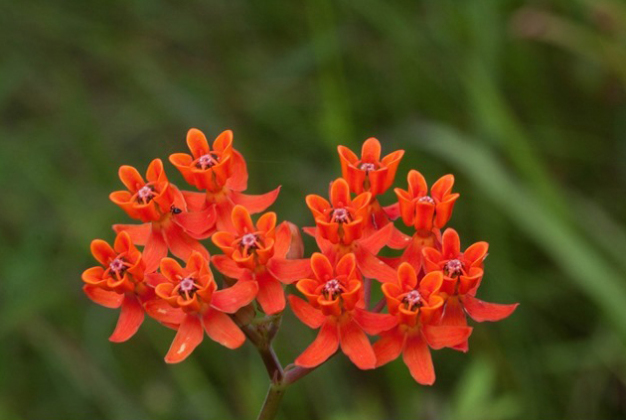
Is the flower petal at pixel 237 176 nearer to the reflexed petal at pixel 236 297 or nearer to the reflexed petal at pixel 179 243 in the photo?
the reflexed petal at pixel 179 243

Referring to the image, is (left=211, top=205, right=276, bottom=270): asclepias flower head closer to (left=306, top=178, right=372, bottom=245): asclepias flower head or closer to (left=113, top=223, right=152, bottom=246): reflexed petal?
(left=306, top=178, right=372, bottom=245): asclepias flower head

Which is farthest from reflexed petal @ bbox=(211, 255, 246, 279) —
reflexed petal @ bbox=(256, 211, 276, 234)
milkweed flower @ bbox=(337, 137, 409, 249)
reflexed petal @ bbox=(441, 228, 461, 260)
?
reflexed petal @ bbox=(441, 228, 461, 260)

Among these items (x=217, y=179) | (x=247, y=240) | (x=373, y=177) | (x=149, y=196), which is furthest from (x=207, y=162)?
(x=373, y=177)

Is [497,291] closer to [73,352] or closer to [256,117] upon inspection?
[256,117]

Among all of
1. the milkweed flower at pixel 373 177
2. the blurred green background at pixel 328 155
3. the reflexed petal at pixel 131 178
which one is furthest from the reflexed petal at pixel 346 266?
the blurred green background at pixel 328 155

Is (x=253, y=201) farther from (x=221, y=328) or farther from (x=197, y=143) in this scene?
(x=221, y=328)
